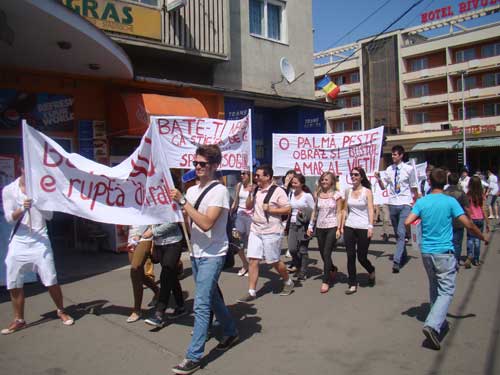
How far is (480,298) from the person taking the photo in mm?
6047

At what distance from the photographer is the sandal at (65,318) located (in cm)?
533

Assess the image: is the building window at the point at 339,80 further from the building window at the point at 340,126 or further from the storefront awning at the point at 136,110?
the storefront awning at the point at 136,110

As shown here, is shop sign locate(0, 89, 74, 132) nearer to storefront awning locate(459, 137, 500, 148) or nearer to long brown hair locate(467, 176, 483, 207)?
long brown hair locate(467, 176, 483, 207)

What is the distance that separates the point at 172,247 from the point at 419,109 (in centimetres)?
4794

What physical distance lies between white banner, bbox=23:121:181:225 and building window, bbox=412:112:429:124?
47950mm

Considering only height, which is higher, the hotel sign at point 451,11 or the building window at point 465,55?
the hotel sign at point 451,11

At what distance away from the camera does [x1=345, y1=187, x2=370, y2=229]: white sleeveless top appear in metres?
6.65

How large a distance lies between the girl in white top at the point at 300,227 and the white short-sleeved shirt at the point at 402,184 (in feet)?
6.33

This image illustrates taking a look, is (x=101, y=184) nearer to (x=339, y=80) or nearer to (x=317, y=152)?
(x=317, y=152)

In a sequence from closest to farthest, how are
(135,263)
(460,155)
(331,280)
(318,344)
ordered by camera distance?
(318,344) → (135,263) → (331,280) → (460,155)

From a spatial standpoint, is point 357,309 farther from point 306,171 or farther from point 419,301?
point 306,171

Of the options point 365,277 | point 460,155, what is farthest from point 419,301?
point 460,155

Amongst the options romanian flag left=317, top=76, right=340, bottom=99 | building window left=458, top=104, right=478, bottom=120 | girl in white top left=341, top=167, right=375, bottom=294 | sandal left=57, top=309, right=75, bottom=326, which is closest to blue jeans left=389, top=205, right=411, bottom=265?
girl in white top left=341, top=167, right=375, bottom=294

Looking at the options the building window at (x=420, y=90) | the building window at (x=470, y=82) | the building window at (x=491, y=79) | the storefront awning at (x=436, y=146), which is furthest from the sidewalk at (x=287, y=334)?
the building window at (x=420, y=90)
